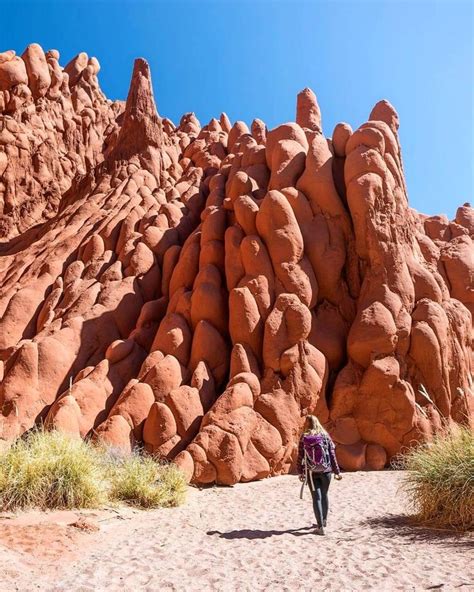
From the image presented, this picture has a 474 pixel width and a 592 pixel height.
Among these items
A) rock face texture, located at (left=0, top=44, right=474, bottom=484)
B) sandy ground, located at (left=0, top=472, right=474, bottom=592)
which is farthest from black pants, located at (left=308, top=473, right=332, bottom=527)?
rock face texture, located at (left=0, top=44, right=474, bottom=484)

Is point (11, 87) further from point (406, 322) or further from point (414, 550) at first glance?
point (414, 550)

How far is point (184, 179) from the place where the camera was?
22469mm

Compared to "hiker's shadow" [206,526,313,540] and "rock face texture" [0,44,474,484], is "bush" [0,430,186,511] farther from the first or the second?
"hiker's shadow" [206,526,313,540]

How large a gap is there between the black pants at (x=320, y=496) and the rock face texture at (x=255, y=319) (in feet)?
12.3

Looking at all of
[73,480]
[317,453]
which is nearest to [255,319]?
[317,453]

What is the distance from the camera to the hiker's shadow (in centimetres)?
689

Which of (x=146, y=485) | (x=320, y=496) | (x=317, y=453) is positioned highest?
(x=317, y=453)

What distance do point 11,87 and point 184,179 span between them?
564 inches

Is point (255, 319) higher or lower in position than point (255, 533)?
higher

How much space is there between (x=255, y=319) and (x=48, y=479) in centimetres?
649

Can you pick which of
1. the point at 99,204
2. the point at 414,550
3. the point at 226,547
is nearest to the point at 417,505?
the point at 414,550

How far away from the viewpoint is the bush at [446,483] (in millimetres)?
6645

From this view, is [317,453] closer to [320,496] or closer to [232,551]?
[320,496]

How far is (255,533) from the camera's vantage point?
23.1ft
